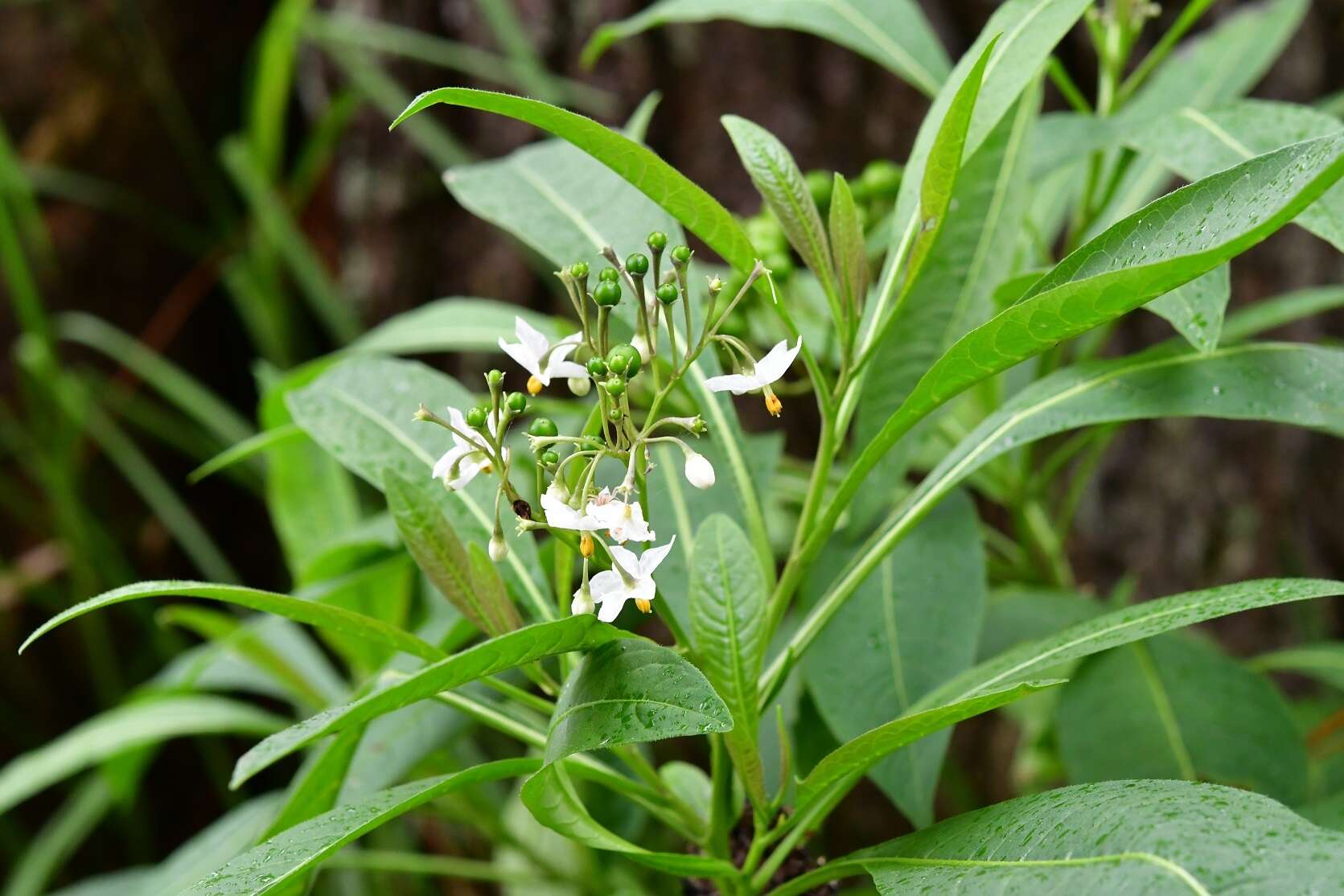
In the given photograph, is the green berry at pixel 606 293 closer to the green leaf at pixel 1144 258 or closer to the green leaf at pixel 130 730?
the green leaf at pixel 1144 258

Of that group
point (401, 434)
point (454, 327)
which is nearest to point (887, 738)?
point (401, 434)

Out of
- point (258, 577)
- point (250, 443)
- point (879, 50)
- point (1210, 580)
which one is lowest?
point (258, 577)

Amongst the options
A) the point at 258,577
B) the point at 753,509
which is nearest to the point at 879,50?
the point at 753,509

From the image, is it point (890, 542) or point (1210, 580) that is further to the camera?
point (1210, 580)

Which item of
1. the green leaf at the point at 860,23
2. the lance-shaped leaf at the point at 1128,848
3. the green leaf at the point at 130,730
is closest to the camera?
the lance-shaped leaf at the point at 1128,848

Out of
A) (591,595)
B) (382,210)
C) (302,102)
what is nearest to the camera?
(591,595)

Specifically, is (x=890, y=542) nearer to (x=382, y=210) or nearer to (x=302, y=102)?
(x=382, y=210)

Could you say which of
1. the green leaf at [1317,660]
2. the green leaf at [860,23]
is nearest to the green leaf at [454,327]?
the green leaf at [860,23]
